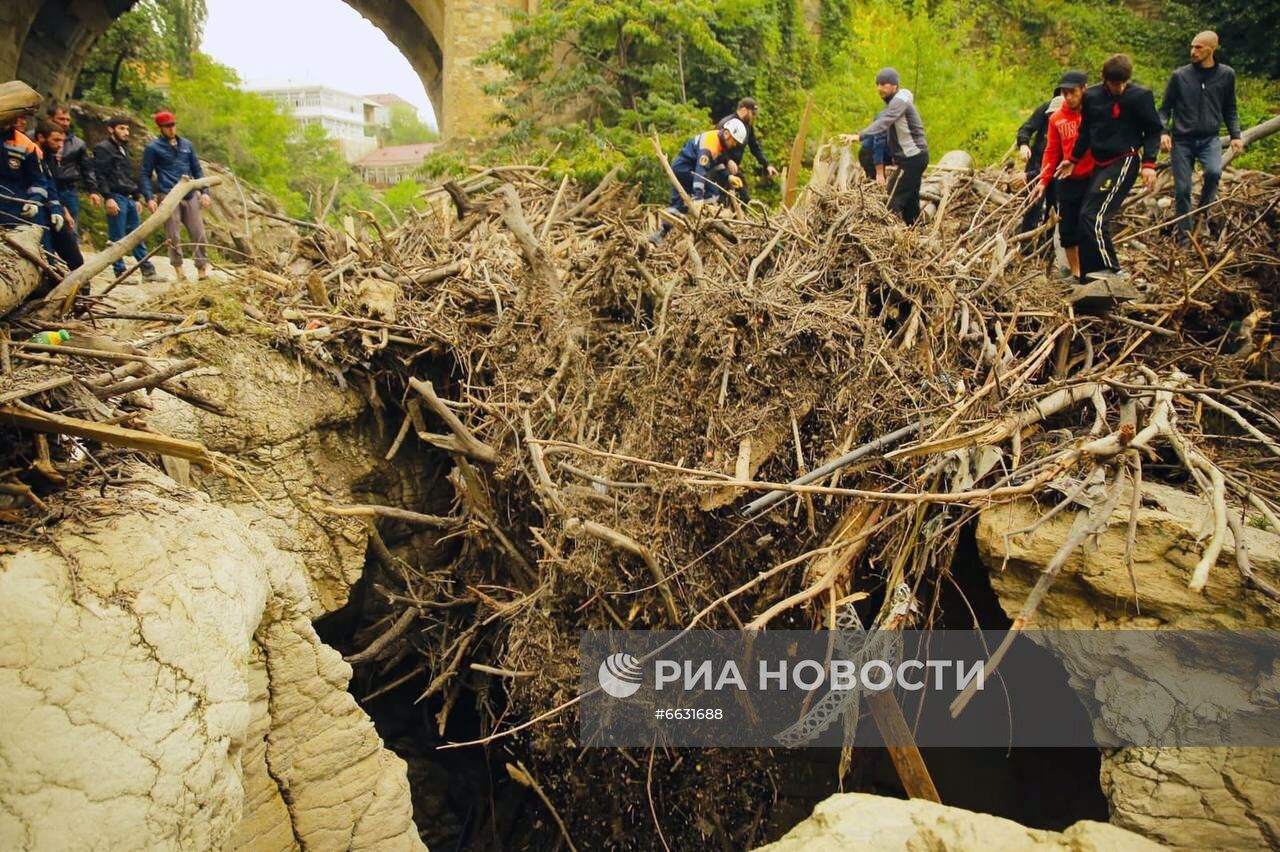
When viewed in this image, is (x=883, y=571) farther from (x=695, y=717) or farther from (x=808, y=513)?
(x=695, y=717)

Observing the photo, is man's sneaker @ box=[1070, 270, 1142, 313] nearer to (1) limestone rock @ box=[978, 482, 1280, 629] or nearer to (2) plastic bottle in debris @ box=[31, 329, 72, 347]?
(1) limestone rock @ box=[978, 482, 1280, 629]

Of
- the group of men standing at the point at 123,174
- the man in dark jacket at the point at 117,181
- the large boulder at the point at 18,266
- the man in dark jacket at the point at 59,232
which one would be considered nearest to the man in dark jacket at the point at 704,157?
the group of men standing at the point at 123,174

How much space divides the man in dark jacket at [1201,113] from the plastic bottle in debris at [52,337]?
21.8 ft

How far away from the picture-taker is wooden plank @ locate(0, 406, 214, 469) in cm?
255

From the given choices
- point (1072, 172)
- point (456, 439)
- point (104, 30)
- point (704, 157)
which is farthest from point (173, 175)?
point (104, 30)

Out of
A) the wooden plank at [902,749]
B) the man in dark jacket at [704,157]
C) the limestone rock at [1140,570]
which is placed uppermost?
the man in dark jacket at [704,157]

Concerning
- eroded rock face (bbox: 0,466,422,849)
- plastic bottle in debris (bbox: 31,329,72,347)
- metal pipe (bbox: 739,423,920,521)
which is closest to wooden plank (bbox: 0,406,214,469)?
eroded rock face (bbox: 0,466,422,849)

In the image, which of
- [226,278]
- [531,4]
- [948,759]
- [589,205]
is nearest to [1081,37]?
[531,4]

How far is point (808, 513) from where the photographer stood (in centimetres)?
399

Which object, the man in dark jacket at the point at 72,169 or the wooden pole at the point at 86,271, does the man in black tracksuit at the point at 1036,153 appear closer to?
the wooden pole at the point at 86,271

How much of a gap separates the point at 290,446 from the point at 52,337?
2.37 metres

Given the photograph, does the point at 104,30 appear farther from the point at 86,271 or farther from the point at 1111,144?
the point at 1111,144

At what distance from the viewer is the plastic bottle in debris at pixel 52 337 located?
300 centimetres

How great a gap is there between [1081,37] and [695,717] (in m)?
14.4
